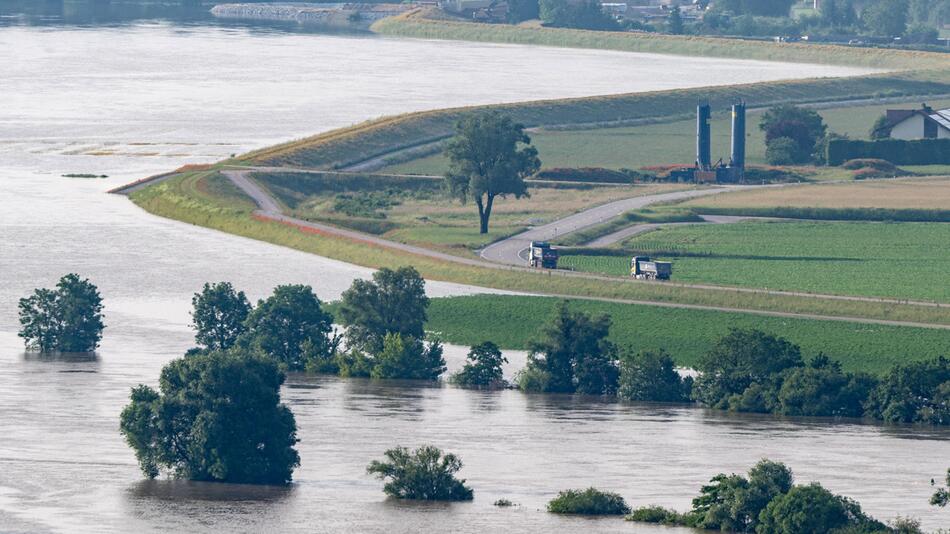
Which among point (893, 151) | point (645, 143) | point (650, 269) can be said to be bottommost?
point (650, 269)

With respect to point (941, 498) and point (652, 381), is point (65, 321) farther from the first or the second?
point (941, 498)

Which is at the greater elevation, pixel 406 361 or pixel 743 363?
pixel 743 363

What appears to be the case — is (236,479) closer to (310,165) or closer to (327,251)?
(327,251)

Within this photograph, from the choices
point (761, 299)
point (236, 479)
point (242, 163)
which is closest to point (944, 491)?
point (236, 479)

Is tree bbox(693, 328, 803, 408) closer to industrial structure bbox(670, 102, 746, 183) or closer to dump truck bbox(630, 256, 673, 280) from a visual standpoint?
dump truck bbox(630, 256, 673, 280)

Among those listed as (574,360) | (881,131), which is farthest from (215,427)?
(881,131)

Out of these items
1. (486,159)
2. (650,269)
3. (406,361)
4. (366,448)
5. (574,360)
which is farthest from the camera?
(486,159)

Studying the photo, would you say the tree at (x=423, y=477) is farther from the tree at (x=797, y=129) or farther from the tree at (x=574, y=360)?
the tree at (x=797, y=129)
